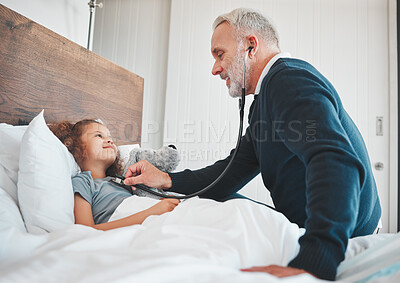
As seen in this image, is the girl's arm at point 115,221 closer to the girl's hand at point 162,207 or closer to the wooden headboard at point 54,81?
the girl's hand at point 162,207

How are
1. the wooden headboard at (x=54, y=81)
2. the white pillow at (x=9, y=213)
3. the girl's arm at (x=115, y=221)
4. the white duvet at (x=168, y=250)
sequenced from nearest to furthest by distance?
the white duvet at (x=168, y=250) < the white pillow at (x=9, y=213) < the girl's arm at (x=115, y=221) < the wooden headboard at (x=54, y=81)

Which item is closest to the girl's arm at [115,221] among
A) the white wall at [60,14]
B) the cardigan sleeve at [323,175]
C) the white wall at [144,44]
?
the cardigan sleeve at [323,175]

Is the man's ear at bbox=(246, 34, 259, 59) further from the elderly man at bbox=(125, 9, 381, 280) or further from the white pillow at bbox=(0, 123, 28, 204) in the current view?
the white pillow at bbox=(0, 123, 28, 204)

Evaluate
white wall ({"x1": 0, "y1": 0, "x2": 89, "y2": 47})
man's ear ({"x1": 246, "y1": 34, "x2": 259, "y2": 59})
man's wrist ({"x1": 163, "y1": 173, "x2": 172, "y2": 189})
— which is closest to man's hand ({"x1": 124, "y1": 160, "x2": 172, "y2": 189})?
man's wrist ({"x1": 163, "y1": 173, "x2": 172, "y2": 189})

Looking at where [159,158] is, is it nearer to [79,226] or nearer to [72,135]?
[72,135]

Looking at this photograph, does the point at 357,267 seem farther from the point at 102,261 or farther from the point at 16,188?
the point at 16,188

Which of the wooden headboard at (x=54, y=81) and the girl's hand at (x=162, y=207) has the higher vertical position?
the wooden headboard at (x=54, y=81)

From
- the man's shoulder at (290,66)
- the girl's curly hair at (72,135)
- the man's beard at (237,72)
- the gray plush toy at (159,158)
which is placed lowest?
the gray plush toy at (159,158)

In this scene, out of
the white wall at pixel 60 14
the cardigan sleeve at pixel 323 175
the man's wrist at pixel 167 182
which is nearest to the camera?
the cardigan sleeve at pixel 323 175

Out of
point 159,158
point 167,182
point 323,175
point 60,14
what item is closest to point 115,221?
point 167,182

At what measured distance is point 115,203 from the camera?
1.16 meters

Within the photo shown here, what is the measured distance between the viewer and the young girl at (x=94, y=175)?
106 cm

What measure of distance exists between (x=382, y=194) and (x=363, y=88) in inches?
30.0

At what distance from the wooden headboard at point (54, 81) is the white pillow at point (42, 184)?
12.2 inches
